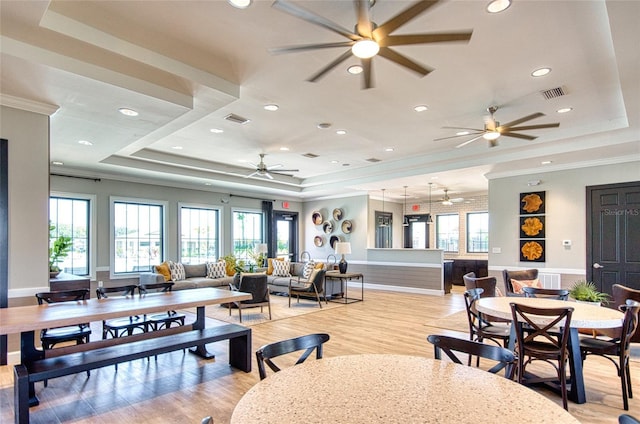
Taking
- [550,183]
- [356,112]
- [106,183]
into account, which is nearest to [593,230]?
[550,183]

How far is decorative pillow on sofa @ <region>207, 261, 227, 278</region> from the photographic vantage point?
28.7ft

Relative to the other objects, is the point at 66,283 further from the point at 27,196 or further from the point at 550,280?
the point at 550,280

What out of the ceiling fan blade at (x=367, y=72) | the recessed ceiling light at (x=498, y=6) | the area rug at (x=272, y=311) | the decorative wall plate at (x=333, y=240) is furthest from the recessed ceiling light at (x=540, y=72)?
the decorative wall plate at (x=333, y=240)

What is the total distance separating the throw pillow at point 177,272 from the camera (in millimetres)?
8117

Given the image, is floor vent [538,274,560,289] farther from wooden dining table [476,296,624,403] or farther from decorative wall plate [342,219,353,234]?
decorative wall plate [342,219,353,234]

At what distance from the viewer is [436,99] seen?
4.52m

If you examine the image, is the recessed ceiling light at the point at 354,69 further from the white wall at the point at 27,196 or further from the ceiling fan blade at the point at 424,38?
the white wall at the point at 27,196

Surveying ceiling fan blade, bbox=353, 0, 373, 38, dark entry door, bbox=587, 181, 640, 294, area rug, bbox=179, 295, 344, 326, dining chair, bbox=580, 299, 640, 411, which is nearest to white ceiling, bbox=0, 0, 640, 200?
ceiling fan blade, bbox=353, 0, 373, 38

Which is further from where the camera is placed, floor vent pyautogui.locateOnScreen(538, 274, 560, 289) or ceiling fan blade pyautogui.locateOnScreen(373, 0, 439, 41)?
floor vent pyautogui.locateOnScreen(538, 274, 560, 289)

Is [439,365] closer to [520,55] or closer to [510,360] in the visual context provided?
[510,360]

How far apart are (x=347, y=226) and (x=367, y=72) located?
27.2 ft

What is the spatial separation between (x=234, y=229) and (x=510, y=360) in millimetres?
9414

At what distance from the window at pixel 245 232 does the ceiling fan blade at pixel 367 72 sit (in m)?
8.09

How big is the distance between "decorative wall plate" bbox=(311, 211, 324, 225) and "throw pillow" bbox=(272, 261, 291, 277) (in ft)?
9.71
